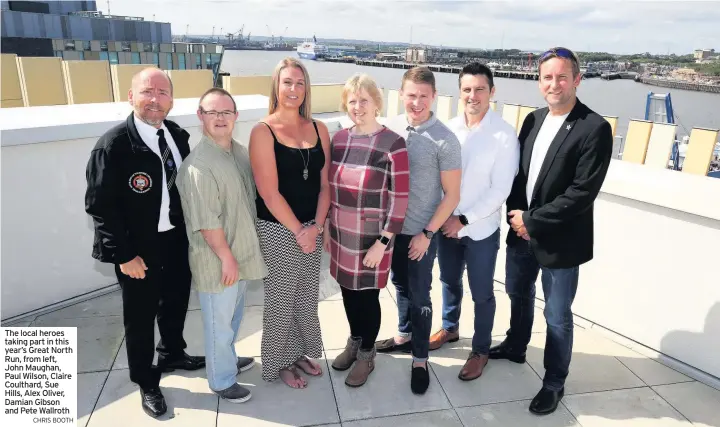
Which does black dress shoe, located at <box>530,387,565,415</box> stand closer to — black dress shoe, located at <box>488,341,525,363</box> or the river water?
black dress shoe, located at <box>488,341,525,363</box>

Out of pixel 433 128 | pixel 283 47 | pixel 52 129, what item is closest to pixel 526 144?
pixel 433 128

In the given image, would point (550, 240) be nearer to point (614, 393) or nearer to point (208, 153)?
point (614, 393)

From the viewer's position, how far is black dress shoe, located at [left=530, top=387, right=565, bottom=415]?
8.23 feet

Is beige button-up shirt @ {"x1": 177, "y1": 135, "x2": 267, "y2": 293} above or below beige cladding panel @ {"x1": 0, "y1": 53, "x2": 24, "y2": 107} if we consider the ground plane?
below

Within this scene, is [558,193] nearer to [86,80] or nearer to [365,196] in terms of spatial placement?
[365,196]

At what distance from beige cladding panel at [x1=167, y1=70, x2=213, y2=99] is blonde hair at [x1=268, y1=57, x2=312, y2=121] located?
3.74 metres

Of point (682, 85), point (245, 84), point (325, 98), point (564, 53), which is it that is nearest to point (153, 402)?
point (564, 53)

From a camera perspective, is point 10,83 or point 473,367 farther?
point 10,83

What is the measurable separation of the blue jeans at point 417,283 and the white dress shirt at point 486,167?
1.04 feet

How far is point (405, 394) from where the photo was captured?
8.71 ft

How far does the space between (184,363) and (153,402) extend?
41 centimetres

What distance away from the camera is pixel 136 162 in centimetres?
213

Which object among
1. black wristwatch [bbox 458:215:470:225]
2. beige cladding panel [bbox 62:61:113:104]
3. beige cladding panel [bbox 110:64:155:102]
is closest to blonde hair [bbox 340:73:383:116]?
black wristwatch [bbox 458:215:470:225]

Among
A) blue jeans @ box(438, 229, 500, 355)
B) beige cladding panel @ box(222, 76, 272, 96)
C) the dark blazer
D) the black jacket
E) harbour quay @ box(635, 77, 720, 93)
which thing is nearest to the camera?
the black jacket
